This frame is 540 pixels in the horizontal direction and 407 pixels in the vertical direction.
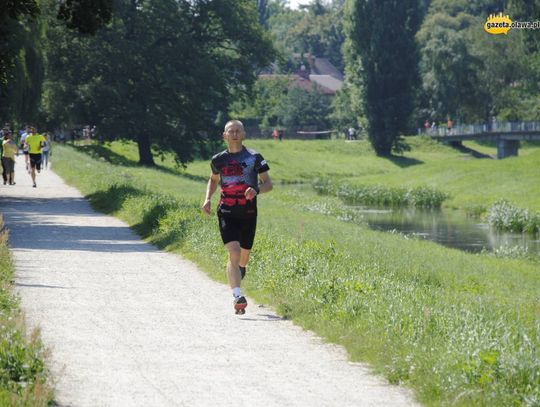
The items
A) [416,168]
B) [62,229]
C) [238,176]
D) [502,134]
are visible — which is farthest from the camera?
[502,134]

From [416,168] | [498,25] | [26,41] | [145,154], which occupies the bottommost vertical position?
[416,168]

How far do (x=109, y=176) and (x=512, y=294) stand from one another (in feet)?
67.9

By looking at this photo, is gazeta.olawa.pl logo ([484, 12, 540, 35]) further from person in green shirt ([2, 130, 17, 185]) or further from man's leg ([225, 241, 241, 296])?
man's leg ([225, 241, 241, 296])

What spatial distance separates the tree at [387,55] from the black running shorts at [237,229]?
7264 centimetres

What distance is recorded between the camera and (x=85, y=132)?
85062 mm

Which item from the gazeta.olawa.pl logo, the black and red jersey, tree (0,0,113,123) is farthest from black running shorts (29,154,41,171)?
the gazeta.olawa.pl logo

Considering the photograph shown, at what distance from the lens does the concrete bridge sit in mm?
85713

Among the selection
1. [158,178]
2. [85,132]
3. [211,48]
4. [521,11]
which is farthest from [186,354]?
[521,11]

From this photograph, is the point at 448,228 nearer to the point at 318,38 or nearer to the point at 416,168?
the point at 416,168

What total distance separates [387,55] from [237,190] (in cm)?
7291

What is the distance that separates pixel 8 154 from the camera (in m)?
35.9

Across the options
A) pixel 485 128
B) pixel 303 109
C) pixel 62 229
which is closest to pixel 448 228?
pixel 62 229

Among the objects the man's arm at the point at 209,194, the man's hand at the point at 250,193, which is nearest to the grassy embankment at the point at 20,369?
the man's hand at the point at 250,193

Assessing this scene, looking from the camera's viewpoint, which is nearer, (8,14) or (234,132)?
(234,132)
